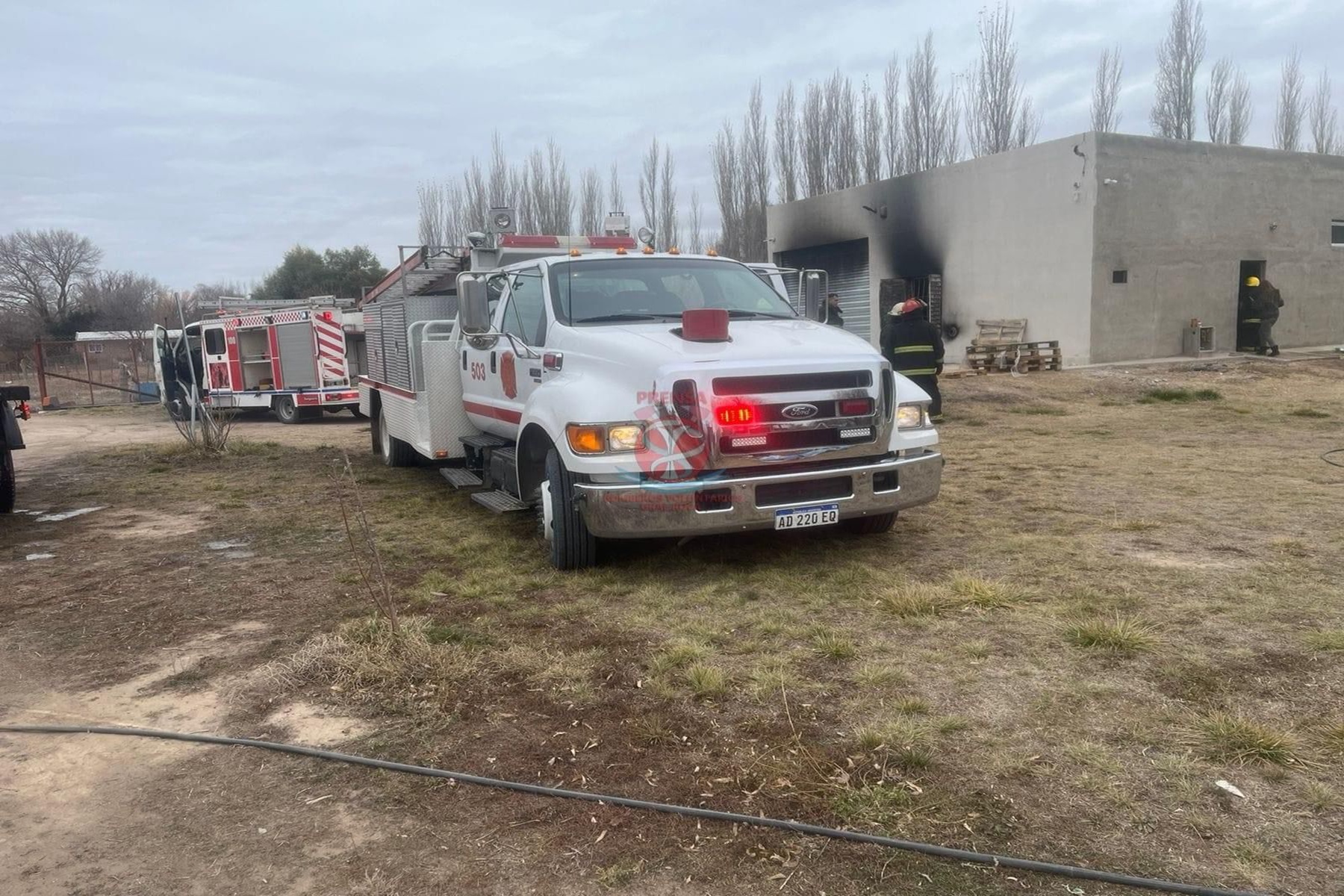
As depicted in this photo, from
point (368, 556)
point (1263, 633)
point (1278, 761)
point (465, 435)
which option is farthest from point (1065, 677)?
point (465, 435)

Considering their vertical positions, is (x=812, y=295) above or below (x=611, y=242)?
below

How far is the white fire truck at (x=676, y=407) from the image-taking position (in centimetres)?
507

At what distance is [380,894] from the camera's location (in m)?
2.58

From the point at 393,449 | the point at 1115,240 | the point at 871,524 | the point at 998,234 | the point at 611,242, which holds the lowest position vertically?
the point at 871,524

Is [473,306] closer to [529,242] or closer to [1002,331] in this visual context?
[529,242]

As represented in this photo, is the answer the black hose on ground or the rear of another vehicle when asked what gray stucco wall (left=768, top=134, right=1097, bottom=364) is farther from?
the black hose on ground

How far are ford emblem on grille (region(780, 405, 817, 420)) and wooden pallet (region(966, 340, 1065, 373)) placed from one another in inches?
566

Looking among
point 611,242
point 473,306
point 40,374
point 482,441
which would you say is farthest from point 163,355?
point 473,306

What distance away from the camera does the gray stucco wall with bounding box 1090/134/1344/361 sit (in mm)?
18484

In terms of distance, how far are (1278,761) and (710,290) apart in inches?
174

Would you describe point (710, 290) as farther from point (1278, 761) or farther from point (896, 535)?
point (1278, 761)

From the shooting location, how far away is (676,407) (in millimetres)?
5043

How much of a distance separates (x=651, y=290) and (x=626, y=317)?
392 millimetres

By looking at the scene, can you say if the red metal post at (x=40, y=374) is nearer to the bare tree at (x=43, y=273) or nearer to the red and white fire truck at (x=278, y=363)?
the red and white fire truck at (x=278, y=363)
